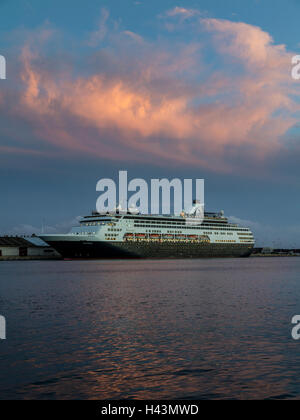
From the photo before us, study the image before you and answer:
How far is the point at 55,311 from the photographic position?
2927 centimetres

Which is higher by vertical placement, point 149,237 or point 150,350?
point 149,237

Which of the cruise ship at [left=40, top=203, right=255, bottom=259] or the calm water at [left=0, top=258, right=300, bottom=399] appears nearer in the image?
the calm water at [left=0, top=258, right=300, bottom=399]

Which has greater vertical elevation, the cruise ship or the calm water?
the cruise ship

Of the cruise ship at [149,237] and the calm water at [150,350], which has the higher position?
the cruise ship at [149,237]

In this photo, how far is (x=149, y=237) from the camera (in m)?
136

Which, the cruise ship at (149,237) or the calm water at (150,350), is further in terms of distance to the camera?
the cruise ship at (149,237)

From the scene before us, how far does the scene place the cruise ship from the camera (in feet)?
416

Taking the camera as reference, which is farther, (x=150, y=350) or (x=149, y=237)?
(x=149, y=237)

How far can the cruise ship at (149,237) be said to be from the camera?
127m
